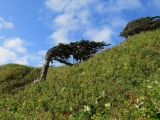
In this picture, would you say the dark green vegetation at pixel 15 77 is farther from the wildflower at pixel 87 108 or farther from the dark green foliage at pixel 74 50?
the wildflower at pixel 87 108

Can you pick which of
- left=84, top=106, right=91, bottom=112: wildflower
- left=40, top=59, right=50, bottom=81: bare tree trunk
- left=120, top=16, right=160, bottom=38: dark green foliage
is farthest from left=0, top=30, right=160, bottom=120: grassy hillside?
left=120, top=16, right=160, bottom=38: dark green foliage

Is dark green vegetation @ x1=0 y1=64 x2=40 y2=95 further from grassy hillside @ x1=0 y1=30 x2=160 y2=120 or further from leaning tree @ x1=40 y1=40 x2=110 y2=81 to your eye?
grassy hillside @ x1=0 y1=30 x2=160 y2=120

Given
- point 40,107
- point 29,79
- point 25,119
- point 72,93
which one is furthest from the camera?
point 29,79

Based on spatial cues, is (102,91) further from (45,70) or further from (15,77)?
(15,77)

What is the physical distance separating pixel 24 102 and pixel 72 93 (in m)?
3.21

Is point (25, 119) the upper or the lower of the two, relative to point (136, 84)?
lower

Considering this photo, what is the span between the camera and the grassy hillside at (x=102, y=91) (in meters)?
19.0

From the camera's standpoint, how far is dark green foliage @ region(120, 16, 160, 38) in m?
46.0

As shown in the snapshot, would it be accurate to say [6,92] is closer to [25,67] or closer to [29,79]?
[29,79]

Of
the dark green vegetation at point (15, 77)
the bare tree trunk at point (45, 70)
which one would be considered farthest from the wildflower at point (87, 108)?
the dark green vegetation at point (15, 77)

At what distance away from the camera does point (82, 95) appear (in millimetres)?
24078

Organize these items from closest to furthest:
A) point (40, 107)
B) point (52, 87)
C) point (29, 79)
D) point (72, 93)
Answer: point (40, 107)
point (72, 93)
point (52, 87)
point (29, 79)

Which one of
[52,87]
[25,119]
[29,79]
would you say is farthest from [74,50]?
[25,119]

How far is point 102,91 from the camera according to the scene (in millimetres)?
23438
